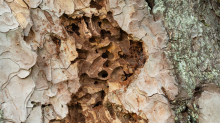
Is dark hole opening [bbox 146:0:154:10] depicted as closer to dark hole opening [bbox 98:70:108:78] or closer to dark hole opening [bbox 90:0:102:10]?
dark hole opening [bbox 90:0:102:10]

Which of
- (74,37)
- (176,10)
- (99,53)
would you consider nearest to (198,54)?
(176,10)

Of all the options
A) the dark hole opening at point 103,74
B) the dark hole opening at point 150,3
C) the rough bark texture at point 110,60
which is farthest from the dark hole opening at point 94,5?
the dark hole opening at point 103,74

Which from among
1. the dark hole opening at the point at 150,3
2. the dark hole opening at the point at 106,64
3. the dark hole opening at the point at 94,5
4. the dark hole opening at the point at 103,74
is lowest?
the dark hole opening at the point at 103,74

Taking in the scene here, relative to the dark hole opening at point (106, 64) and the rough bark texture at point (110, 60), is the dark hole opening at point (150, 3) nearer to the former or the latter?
the rough bark texture at point (110, 60)

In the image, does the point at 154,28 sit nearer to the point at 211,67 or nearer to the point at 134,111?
the point at 211,67

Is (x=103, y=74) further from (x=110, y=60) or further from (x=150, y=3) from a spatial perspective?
(x=150, y=3)

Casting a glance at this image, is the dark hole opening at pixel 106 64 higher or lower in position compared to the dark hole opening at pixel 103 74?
higher

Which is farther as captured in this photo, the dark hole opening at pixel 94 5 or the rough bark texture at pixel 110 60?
the dark hole opening at pixel 94 5

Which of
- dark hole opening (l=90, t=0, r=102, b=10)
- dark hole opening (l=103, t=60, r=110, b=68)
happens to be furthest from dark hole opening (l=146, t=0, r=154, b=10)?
dark hole opening (l=103, t=60, r=110, b=68)
